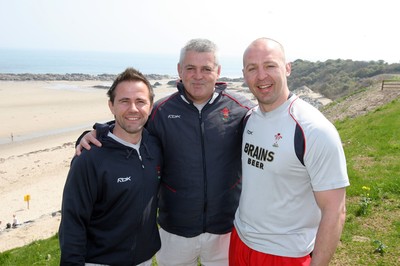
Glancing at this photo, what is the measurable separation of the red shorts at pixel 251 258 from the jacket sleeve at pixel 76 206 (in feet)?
5.30

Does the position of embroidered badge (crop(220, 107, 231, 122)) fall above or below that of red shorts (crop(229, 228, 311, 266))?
above

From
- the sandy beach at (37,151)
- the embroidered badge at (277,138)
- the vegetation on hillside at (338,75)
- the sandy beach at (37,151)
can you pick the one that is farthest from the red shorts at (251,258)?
the vegetation on hillside at (338,75)

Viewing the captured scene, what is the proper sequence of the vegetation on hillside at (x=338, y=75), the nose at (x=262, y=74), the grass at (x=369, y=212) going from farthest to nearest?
the vegetation on hillside at (x=338, y=75) < the grass at (x=369, y=212) < the nose at (x=262, y=74)

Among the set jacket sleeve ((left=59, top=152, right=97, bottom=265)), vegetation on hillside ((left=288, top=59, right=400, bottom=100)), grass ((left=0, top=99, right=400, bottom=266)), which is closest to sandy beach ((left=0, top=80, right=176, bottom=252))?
grass ((left=0, top=99, right=400, bottom=266))

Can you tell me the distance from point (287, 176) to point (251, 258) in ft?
3.22

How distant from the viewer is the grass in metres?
5.62

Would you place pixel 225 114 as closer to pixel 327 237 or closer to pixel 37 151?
pixel 327 237

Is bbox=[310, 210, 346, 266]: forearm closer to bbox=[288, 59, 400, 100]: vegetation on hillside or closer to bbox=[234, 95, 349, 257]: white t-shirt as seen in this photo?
bbox=[234, 95, 349, 257]: white t-shirt

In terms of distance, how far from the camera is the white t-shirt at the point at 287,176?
3020 millimetres

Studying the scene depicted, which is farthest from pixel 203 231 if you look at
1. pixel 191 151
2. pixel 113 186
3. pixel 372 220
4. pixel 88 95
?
pixel 88 95

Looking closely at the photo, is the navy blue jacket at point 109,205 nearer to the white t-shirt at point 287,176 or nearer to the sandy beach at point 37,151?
the white t-shirt at point 287,176

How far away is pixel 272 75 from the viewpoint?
343 centimetres

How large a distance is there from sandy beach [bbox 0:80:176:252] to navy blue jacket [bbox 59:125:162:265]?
29.6ft

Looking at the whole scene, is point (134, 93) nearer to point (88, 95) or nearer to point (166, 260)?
point (166, 260)
